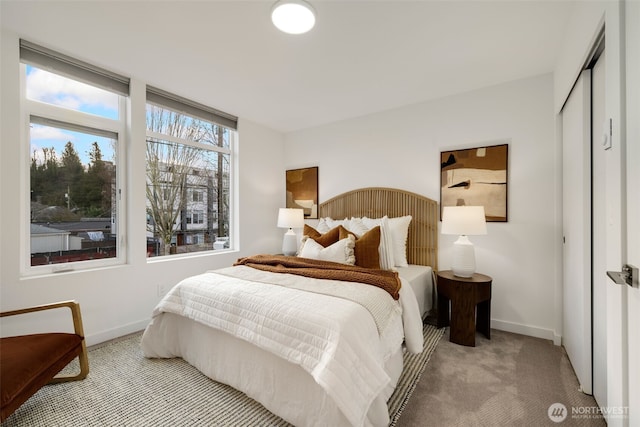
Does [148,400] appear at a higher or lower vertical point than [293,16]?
lower

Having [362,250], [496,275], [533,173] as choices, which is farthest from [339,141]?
[496,275]

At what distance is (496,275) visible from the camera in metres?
2.77

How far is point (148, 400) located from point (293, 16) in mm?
2673

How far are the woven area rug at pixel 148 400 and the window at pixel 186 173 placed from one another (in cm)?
138

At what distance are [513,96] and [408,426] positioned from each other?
3.06 meters

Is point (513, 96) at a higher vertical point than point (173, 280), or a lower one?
higher

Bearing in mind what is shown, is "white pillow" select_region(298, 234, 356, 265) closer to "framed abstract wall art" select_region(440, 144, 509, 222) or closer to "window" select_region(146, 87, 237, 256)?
"framed abstract wall art" select_region(440, 144, 509, 222)

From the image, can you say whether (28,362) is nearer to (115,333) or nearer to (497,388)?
(115,333)

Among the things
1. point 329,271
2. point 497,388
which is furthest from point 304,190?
point 497,388

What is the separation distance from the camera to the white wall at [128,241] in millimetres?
2023

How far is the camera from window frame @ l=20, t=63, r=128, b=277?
7.13 feet

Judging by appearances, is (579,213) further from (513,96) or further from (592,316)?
(513,96)

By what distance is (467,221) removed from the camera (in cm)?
245

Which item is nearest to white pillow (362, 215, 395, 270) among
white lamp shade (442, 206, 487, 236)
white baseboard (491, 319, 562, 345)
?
white lamp shade (442, 206, 487, 236)
